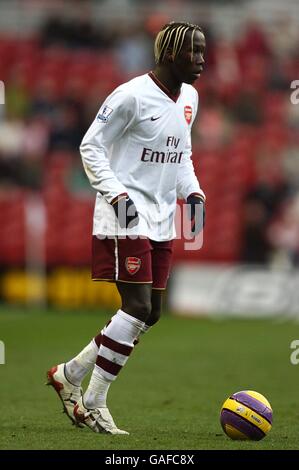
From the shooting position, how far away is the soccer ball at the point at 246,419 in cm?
621

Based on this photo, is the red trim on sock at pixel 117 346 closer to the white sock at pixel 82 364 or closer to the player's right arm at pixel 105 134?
the white sock at pixel 82 364

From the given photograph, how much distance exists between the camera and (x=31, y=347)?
472 inches

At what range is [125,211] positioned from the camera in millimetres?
6285

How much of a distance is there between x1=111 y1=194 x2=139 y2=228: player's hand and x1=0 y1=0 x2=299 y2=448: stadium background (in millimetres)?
5906

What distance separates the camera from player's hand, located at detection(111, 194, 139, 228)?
6234 mm

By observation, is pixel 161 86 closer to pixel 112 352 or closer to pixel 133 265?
pixel 133 265

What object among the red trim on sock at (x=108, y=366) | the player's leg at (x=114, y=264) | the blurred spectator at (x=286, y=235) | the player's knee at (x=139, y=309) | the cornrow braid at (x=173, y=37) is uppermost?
the cornrow braid at (x=173, y=37)

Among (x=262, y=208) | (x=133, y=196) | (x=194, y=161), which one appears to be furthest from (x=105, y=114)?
(x=194, y=161)

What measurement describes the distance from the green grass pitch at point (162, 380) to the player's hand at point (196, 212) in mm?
1199

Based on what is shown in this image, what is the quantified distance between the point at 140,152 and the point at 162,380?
3386mm

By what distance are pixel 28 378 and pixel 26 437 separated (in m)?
3.41

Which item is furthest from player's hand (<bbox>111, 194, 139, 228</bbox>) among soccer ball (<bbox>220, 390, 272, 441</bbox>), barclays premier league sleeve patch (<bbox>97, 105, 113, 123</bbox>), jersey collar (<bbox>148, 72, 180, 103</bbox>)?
soccer ball (<bbox>220, 390, 272, 441</bbox>)

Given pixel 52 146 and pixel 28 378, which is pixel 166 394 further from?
pixel 52 146

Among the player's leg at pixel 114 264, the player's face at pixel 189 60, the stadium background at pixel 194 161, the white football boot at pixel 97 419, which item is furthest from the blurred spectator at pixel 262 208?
the white football boot at pixel 97 419
